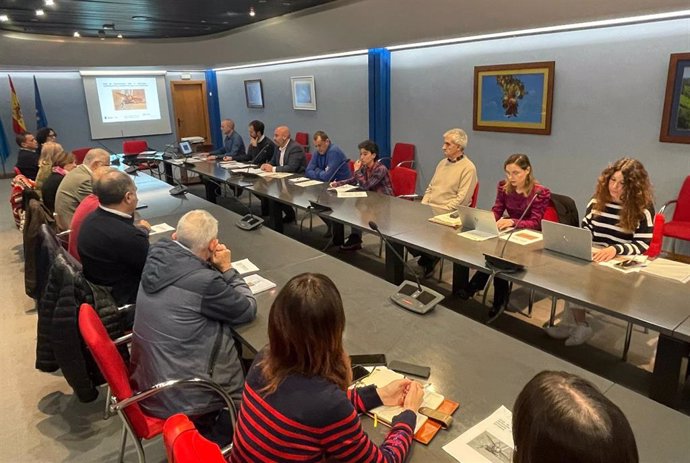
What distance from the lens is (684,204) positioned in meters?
3.92

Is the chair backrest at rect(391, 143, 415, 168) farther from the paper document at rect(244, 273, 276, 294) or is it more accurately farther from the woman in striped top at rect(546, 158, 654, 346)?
the paper document at rect(244, 273, 276, 294)

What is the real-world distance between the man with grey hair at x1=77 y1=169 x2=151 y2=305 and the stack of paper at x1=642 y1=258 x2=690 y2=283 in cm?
255

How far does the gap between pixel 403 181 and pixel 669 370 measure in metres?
2.96

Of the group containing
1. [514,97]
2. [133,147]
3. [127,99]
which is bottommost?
[133,147]

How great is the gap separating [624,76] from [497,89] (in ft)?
4.36

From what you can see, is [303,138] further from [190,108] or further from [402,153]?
[190,108]

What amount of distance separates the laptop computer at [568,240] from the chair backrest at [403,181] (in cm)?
199

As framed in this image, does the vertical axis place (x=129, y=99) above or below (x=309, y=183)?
above

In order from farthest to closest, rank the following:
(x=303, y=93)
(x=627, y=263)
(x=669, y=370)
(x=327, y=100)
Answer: (x=303, y=93)
(x=327, y=100)
(x=627, y=263)
(x=669, y=370)

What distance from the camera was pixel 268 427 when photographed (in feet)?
3.59

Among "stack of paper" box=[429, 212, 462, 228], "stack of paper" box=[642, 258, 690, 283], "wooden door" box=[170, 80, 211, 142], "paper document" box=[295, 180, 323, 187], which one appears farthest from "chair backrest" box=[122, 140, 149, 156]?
"stack of paper" box=[642, 258, 690, 283]

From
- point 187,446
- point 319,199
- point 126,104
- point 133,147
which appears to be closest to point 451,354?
point 187,446

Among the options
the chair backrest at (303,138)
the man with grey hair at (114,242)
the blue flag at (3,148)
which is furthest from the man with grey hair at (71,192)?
the blue flag at (3,148)

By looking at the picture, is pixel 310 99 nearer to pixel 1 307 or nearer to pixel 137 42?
pixel 137 42
